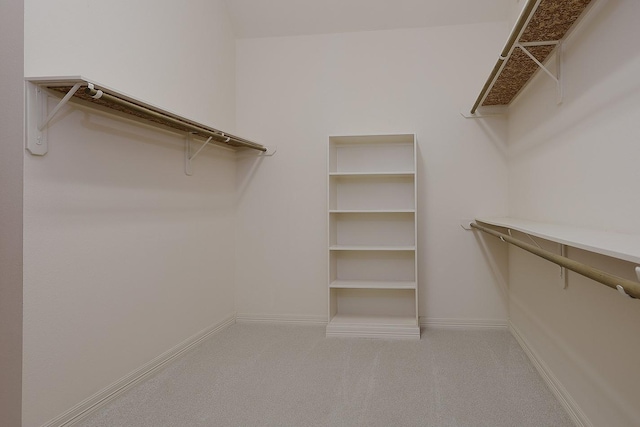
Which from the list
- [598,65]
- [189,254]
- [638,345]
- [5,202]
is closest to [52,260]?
[5,202]

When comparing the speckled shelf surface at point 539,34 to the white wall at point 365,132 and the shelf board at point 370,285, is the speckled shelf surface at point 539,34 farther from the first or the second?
the shelf board at point 370,285

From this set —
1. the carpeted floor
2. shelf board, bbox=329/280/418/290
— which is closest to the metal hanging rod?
the carpeted floor

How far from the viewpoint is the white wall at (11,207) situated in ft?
4.99

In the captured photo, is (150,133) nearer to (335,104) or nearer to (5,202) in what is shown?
(5,202)

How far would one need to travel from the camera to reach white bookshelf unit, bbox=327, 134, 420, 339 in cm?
332

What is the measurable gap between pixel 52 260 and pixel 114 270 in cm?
37

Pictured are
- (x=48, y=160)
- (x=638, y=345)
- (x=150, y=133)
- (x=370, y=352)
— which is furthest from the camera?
(x=370, y=352)

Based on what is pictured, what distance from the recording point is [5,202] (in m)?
1.55

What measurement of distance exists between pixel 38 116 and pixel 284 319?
2.45 meters

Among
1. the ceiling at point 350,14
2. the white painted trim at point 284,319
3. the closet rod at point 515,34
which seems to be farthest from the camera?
the white painted trim at point 284,319

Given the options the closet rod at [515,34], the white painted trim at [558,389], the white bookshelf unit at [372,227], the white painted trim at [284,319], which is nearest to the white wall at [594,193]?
the white painted trim at [558,389]

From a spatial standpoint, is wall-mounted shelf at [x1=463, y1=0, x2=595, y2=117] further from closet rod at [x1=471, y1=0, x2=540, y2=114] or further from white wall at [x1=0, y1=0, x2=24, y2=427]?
white wall at [x1=0, y1=0, x2=24, y2=427]

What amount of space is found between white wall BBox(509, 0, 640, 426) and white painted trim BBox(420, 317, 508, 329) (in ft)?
2.71

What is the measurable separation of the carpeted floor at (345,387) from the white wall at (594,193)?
290 millimetres
